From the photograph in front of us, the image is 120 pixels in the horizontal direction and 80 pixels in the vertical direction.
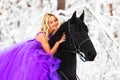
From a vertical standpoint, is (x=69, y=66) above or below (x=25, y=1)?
above

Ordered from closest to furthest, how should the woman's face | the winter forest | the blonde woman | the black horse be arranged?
the black horse → the blonde woman → the woman's face → the winter forest

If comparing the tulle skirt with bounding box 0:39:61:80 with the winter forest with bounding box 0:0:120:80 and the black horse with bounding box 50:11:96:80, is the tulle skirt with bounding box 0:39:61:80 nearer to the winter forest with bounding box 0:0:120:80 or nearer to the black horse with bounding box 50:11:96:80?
the black horse with bounding box 50:11:96:80

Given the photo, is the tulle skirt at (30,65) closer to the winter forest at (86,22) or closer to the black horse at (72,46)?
the black horse at (72,46)

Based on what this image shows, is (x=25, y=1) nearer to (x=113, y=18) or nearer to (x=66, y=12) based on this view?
(x=66, y=12)

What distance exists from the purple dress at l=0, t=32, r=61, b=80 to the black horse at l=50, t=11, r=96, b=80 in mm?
81

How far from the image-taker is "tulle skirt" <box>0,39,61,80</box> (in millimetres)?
4961

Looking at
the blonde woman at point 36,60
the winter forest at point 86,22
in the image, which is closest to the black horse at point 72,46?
the blonde woman at point 36,60

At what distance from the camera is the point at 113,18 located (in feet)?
28.1

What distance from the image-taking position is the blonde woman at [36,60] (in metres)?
4.96

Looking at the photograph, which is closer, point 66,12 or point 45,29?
point 45,29

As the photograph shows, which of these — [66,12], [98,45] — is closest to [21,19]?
[66,12]

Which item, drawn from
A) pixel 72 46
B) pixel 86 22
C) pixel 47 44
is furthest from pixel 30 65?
pixel 86 22

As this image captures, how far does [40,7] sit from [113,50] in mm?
1517

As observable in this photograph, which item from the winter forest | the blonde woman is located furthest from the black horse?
the winter forest
